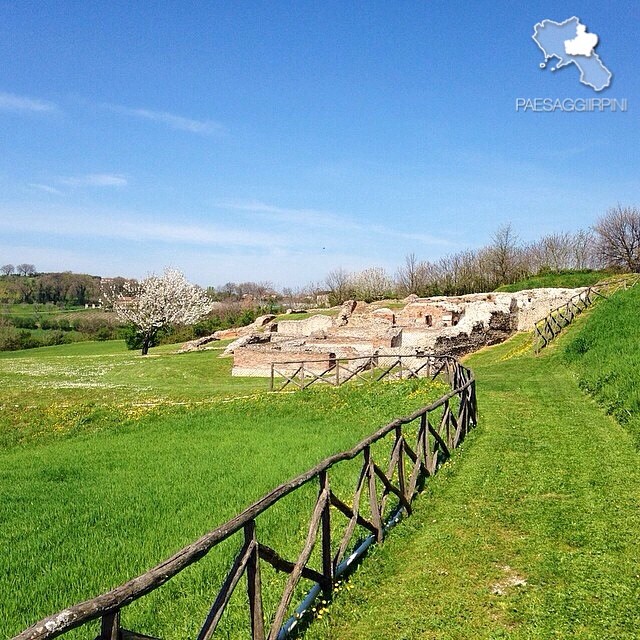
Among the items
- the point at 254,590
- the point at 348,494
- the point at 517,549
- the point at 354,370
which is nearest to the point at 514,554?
the point at 517,549

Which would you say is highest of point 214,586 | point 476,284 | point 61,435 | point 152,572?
point 476,284

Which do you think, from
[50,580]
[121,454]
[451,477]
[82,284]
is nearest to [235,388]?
[121,454]

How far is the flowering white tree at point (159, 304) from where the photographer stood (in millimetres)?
42938

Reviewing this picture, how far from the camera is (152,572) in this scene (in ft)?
10.6

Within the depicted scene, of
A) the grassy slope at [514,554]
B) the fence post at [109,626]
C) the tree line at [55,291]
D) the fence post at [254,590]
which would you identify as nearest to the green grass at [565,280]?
the grassy slope at [514,554]

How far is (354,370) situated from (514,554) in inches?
738

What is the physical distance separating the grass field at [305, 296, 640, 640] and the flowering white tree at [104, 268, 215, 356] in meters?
34.7

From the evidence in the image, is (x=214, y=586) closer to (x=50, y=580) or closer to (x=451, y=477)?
(x=50, y=580)

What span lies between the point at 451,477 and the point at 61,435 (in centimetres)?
1185

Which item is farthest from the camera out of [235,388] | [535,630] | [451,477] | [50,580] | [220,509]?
[235,388]

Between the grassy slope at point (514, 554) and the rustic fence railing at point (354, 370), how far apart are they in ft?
35.8

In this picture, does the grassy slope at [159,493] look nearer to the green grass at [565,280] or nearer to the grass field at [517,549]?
the grass field at [517,549]

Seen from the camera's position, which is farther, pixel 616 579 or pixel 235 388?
pixel 235 388

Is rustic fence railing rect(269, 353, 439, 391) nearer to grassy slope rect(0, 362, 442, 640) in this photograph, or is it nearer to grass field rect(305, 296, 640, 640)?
grassy slope rect(0, 362, 442, 640)
